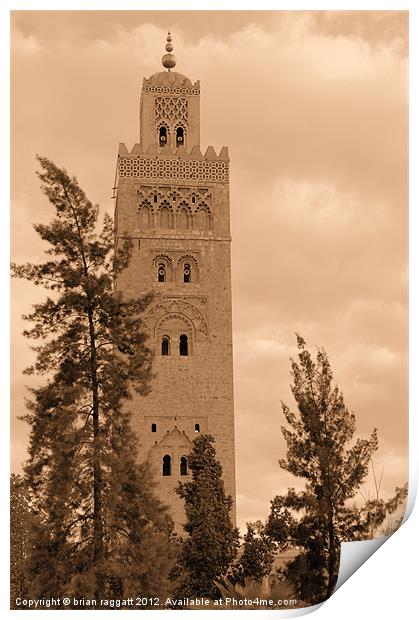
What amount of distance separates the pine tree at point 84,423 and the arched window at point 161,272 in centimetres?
1289

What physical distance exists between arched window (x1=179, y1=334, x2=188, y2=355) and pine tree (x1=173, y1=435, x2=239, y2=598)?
5.26 meters

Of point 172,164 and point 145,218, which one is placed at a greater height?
point 172,164

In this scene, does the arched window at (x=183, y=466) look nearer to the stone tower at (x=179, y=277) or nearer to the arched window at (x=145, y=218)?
the stone tower at (x=179, y=277)

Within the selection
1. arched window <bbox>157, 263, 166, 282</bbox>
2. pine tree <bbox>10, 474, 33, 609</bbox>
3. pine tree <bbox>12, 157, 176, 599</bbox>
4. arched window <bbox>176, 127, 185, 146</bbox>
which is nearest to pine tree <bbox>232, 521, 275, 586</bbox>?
pine tree <bbox>12, 157, 176, 599</bbox>

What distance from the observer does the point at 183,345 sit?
1220 inches

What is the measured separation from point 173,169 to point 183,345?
4.28m

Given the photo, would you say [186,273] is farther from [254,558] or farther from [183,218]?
[254,558]

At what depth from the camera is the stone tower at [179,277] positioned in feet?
97.9

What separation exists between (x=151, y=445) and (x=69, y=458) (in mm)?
13473

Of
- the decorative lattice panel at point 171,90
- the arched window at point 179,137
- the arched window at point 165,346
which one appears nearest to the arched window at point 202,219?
the arched window at point 179,137

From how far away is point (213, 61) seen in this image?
19.0 metres

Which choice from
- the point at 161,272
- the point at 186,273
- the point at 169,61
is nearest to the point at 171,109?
the point at 161,272
